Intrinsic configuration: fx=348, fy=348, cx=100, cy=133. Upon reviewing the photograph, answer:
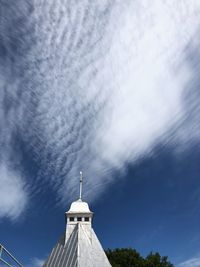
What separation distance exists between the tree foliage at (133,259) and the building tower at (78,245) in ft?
50.3

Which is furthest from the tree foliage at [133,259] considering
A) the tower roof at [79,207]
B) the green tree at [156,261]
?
the tower roof at [79,207]

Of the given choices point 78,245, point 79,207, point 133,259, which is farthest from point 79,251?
point 133,259

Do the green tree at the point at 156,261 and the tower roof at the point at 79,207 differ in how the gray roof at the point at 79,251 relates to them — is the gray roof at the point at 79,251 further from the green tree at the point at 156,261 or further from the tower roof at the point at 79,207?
the green tree at the point at 156,261

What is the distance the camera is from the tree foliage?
172ft

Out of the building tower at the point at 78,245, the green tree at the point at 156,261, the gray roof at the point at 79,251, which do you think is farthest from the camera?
the green tree at the point at 156,261

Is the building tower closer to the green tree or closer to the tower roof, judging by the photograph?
the tower roof

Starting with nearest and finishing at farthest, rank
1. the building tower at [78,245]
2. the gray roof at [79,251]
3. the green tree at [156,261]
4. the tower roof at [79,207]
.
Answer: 1. the gray roof at [79,251]
2. the building tower at [78,245]
3. the tower roof at [79,207]
4. the green tree at [156,261]

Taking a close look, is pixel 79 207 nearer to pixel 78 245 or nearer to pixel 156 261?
pixel 78 245

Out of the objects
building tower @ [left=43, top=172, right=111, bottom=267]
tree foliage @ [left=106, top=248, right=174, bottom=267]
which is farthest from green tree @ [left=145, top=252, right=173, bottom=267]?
building tower @ [left=43, top=172, right=111, bottom=267]

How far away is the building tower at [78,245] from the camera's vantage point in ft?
113

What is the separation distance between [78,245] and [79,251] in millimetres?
890

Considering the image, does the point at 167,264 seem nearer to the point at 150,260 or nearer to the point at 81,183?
the point at 150,260

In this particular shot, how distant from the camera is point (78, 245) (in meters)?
35.2

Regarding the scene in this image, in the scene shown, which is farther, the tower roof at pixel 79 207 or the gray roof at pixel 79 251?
the tower roof at pixel 79 207
